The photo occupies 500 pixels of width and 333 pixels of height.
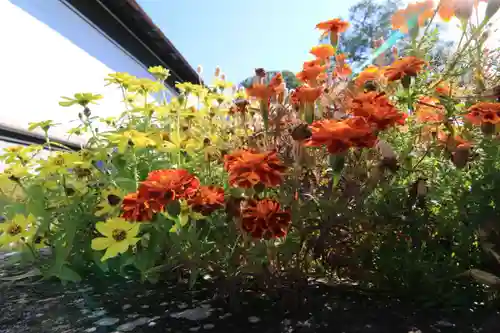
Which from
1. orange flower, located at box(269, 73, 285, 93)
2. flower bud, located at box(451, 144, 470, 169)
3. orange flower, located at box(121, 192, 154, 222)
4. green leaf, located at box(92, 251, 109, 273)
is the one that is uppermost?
orange flower, located at box(269, 73, 285, 93)

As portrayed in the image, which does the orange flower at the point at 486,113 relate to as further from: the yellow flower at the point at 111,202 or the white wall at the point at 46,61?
the white wall at the point at 46,61

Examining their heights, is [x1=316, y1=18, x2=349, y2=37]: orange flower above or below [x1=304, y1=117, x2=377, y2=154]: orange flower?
above

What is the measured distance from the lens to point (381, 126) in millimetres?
814

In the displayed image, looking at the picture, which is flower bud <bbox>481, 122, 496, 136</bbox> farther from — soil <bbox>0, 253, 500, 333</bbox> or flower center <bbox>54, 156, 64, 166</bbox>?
flower center <bbox>54, 156, 64, 166</bbox>

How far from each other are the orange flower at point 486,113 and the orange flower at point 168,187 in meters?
0.52

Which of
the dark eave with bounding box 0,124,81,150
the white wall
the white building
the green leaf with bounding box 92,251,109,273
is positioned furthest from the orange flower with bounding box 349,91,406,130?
the dark eave with bounding box 0,124,81,150

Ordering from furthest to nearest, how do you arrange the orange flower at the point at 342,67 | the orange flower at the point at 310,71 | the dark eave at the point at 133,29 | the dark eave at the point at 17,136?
1. the dark eave at the point at 133,29
2. the dark eave at the point at 17,136
3. the orange flower at the point at 342,67
4. the orange flower at the point at 310,71

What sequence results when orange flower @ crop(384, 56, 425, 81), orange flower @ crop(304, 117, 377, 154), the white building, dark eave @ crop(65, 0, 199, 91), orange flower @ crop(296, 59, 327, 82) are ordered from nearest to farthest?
orange flower @ crop(304, 117, 377, 154), orange flower @ crop(384, 56, 425, 81), orange flower @ crop(296, 59, 327, 82), the white building, dark eave @ crop(65, 0, 199, 91)

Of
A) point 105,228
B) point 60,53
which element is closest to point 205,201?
point 105,228

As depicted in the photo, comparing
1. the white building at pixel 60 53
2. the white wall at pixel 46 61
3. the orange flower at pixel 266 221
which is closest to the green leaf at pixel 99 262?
the orange flower at pixel 266 221

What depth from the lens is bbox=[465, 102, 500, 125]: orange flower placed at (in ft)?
2.61

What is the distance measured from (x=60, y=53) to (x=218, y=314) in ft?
14.4

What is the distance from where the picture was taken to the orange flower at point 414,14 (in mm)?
1010

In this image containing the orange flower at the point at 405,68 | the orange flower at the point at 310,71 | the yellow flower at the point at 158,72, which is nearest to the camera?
the orange flower at the point at 405,68
